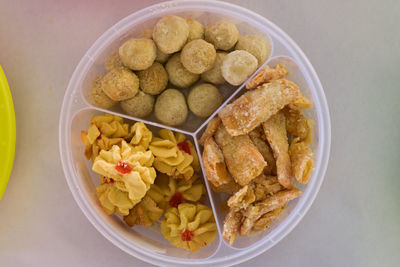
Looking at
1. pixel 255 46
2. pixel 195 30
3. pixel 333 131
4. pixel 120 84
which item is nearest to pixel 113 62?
pixel 120 84

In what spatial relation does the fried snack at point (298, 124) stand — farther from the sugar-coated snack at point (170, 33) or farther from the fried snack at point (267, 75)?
the sugar-coated snack at point (170, 33)

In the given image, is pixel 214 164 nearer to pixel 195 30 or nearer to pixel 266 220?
pixel 266 220

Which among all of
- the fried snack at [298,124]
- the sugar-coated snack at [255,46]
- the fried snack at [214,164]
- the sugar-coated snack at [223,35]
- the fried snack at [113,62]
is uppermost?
the sugar-coated snack at [223,35]

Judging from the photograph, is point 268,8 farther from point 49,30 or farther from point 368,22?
point 49,30

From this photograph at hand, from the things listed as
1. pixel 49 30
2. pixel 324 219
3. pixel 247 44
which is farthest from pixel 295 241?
pixel 49 30

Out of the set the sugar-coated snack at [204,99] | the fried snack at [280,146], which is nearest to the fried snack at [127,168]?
the sugar-coated snack at [204,99]
